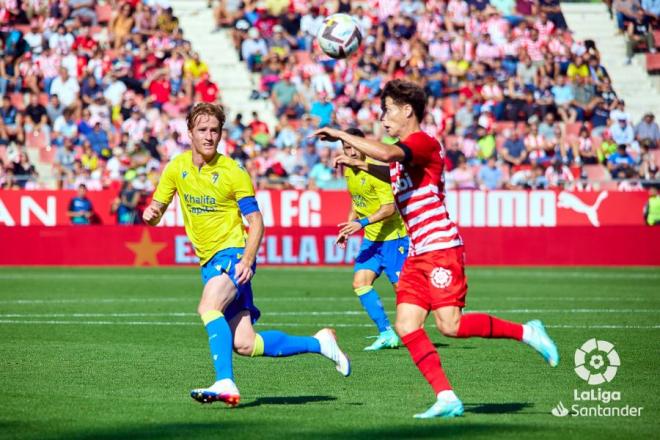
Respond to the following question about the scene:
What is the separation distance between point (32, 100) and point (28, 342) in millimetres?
17655

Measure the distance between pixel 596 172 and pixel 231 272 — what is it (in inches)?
885

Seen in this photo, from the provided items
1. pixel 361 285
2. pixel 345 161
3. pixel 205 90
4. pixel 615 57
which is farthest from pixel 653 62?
pixel 345 161

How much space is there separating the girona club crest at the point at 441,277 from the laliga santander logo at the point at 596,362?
255 centimetres

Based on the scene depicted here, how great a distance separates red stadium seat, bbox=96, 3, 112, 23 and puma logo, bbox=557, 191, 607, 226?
13.2 m

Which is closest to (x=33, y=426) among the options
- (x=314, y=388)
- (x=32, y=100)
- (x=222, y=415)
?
(x=222, y=415)

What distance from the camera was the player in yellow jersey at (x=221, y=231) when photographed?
8953 mm

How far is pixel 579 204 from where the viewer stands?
95.8ft

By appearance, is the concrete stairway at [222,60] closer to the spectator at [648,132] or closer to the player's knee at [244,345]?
the spectator at [648,132]

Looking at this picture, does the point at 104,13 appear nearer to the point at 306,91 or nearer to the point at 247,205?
the point at 306,91

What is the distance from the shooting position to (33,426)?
7.92m

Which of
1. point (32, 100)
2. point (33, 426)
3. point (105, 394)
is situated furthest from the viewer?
point (32, 100)

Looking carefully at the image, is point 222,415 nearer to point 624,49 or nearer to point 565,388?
point 565,388

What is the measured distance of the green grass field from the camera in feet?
26.2

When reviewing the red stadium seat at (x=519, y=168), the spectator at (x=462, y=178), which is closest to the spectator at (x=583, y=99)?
the red stadium seat at (x=519, y=168)
